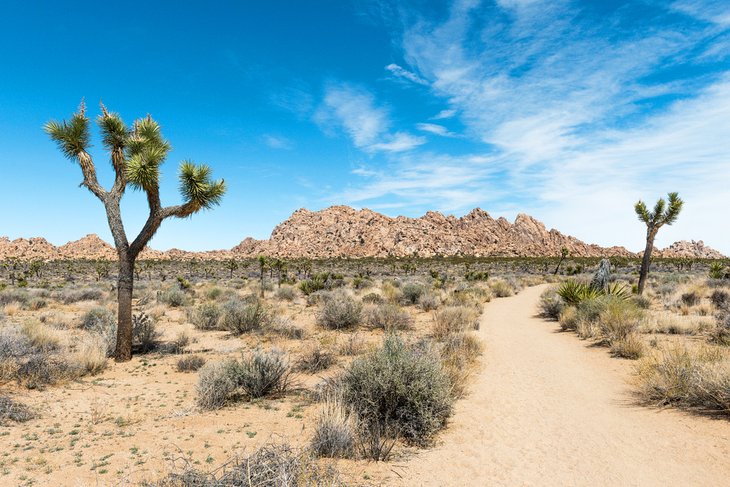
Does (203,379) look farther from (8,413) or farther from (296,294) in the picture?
(296,294)

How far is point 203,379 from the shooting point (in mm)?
7422

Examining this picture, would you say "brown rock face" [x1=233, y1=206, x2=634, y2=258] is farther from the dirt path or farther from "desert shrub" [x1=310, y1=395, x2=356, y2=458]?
"desert shrub" [x1=310, y1=395, x2=356, y2=458]

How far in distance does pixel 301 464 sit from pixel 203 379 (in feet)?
14.3

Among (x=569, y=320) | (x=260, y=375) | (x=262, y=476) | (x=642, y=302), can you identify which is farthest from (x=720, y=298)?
(x=262, y=476)

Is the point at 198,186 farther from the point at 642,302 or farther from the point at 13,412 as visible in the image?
the point at 642,302

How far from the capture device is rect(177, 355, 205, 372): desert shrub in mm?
9961

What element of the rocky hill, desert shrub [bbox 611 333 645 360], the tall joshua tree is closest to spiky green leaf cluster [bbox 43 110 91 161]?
the tall joshua tree

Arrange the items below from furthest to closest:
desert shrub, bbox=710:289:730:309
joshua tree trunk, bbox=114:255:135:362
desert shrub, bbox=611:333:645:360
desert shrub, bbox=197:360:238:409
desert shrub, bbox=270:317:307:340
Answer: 1. desert shrub, bbox=710:289:730:309
2. desert shrub, bbox=270:317:307:340
3. joshua tree trunk, bbox=114:255:135:362
4. desert shrub, bbox=611:333:645:360
5. desert shrub, bbox=197:360:238:409

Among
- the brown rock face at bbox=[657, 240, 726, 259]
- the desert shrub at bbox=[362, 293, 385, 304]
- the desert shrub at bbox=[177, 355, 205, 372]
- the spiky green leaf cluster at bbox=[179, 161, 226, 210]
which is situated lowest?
the desert shrub at bbox=[177, 355, 205, 372]

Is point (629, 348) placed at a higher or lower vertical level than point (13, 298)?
lower

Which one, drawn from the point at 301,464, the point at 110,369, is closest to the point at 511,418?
the point at 301,464

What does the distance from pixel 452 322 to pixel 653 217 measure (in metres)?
15.2

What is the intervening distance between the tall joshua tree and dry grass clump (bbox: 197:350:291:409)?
4425 mm

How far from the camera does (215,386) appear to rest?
7328mm
